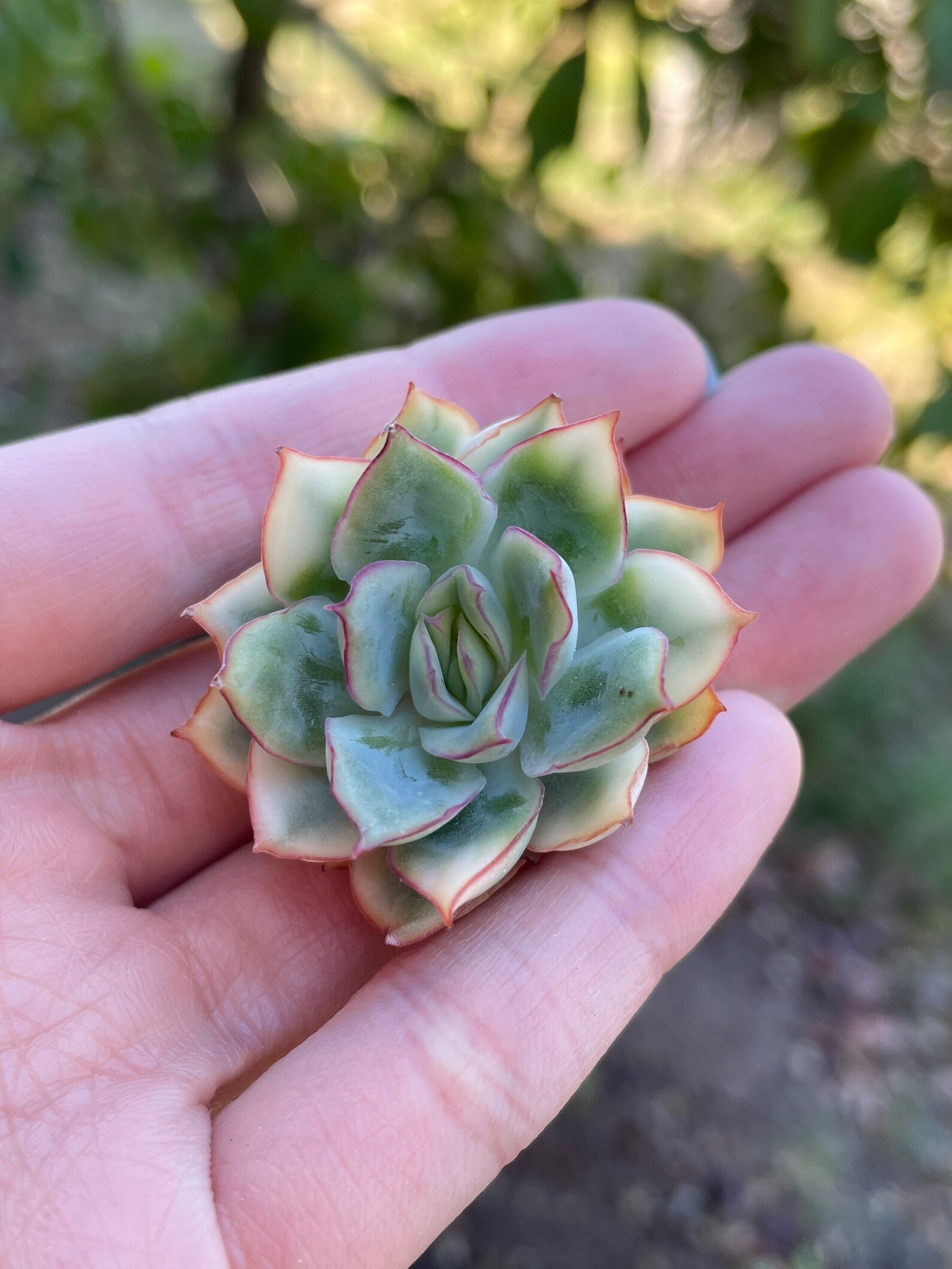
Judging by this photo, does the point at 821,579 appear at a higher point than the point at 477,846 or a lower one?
higher

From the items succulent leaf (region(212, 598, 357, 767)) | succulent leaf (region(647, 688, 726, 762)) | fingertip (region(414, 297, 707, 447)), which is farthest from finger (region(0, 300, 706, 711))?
succulent leaf (region(647, 688, 726, 762))

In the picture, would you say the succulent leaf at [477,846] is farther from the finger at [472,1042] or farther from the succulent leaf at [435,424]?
the succulent leaf at [435,424]

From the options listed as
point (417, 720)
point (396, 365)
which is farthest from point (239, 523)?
point (417, 720)

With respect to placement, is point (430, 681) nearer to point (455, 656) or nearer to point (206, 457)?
point (455, 656)

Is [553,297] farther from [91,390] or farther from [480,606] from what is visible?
[91,390]

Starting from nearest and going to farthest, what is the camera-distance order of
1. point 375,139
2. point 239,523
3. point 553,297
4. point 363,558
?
point 363,558, point 239,523, point 553,297, point 375,139

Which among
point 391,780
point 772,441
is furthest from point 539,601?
point 772,441

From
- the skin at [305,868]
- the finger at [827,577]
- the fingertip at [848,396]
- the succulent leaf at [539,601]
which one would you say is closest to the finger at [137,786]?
the skin at [305,868]
